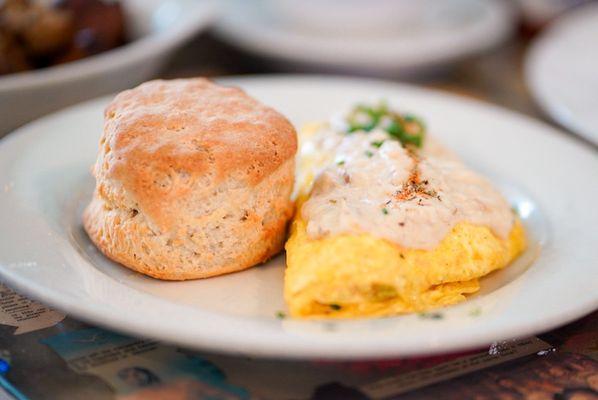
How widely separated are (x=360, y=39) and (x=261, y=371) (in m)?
2.24

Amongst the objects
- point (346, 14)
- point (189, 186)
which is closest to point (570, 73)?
point (346, 14)

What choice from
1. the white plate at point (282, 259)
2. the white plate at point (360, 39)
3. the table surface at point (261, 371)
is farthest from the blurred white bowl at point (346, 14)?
the table surface at point (261, 371)

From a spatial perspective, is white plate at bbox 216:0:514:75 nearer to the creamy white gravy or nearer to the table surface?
the creamy white gravy

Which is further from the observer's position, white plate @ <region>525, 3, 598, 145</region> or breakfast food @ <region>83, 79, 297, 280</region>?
white plate @ <region>525, 3, 598, 145</region>

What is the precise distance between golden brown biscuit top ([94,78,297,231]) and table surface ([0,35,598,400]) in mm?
309

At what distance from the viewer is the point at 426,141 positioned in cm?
213

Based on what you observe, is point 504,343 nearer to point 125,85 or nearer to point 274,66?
point 125,85

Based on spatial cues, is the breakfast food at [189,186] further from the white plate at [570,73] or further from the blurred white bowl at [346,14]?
the blurred white bowl at [346,14]

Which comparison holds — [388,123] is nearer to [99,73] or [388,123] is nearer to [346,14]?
[99,73]

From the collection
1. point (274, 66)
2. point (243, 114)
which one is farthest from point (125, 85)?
point (243, 114)

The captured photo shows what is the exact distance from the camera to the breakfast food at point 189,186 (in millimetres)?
1516

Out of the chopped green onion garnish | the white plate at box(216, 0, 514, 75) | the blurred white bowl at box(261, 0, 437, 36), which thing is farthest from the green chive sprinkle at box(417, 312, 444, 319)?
the blurred white bowl at box(261, 0, 437, 36)

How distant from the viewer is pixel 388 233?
5.00ft

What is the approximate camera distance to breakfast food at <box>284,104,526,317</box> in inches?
57.6
